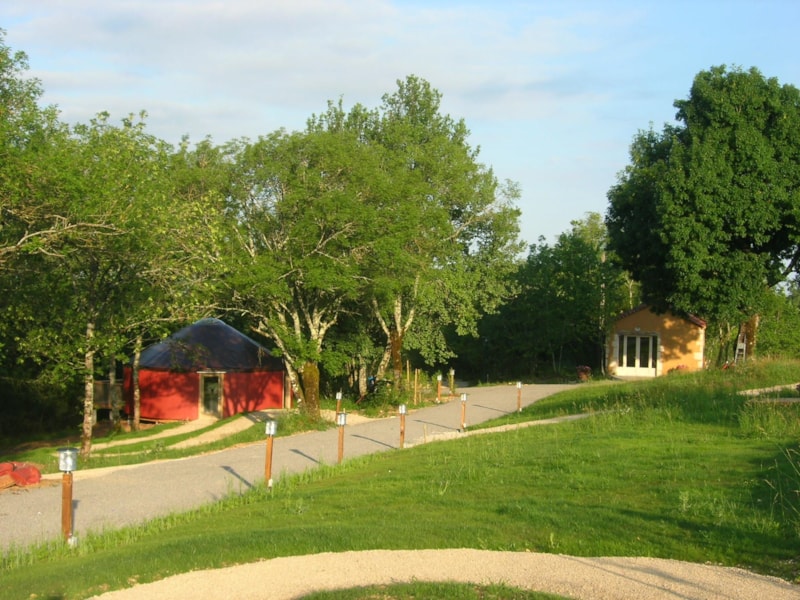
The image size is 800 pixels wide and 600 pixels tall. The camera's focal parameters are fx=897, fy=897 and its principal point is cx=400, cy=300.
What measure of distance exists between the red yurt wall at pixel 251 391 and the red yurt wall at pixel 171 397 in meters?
1.19

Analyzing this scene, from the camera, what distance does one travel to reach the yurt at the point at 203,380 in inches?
1383

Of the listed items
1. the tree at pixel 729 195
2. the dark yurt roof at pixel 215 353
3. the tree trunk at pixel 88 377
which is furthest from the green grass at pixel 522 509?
the dark yurt roof at pixel 215 353

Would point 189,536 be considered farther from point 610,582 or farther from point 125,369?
point 125,369

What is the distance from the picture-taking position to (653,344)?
45.0 m

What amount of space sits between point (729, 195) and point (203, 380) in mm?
21075

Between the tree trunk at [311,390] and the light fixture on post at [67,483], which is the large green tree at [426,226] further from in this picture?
the light fixture on post at [67,483]

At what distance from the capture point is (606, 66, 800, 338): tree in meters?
32.8

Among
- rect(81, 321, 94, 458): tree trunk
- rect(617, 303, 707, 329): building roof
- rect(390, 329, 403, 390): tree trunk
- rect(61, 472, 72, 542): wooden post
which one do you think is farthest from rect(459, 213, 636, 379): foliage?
rect(61, 472, 72, 542): wooden post

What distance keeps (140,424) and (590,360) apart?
85.2ft

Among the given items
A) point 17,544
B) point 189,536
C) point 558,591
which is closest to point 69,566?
point 189,536

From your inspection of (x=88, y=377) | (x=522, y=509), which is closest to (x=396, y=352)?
(x=88, y=377)

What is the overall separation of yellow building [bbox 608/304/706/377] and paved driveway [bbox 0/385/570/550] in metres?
19.9

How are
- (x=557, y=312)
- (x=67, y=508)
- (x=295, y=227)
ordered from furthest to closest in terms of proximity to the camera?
(x=557, y=312) → (x=295, y=227) → (x=67, y=508)

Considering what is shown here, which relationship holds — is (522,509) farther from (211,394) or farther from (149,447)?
(211,394)
